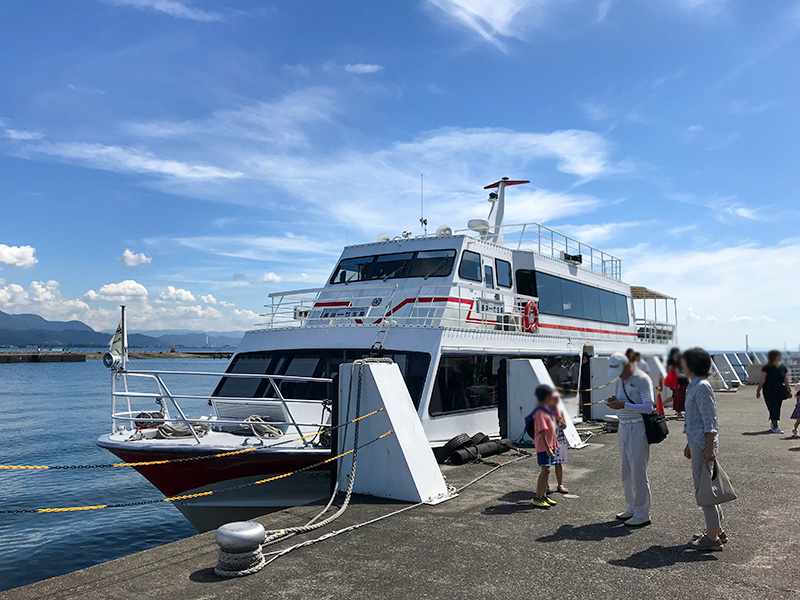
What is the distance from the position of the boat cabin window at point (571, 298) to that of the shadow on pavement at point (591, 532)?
28.5 ft

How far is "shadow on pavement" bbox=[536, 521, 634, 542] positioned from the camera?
19.4 feet

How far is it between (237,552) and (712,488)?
4.18m

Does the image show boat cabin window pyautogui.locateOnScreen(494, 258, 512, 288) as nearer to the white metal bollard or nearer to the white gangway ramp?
the white gangway ramp

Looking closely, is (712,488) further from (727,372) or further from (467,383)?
(727,372)

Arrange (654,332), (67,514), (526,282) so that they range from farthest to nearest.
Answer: (654,332), (67,514), (526,282)

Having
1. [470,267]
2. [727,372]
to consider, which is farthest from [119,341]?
[727,372]

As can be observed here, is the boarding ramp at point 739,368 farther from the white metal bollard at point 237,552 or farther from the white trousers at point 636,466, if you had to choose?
the white metal bollard at point 237,552

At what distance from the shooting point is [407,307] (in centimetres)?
1193

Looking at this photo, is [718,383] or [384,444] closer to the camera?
[384,444]

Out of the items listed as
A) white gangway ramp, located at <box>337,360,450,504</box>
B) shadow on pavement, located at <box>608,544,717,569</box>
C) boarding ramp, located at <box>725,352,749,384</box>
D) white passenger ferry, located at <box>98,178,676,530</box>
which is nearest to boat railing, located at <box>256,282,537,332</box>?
white passenger ferry, located at <box>98,178,676,530</box>

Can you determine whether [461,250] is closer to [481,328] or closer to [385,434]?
[481,328]

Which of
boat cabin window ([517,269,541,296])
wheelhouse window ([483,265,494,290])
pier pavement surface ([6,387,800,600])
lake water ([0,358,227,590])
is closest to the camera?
pier pavement surface ([6,387,800,600])

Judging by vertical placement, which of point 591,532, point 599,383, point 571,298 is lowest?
point 591,532

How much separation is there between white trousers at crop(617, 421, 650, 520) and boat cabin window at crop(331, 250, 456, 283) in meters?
6.67
